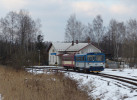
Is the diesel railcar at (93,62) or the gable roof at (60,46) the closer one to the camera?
the diesel railcar at (93,62)

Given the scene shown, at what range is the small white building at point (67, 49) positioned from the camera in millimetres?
51812

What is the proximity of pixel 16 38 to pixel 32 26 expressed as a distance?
5.48 m

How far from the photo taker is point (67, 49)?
5456cm

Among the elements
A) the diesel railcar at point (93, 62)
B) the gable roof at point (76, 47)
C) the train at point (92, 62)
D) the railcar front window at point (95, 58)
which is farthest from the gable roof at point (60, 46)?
the railcar front window at point (95, 58)

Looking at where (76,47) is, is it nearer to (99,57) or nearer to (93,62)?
(99,57)


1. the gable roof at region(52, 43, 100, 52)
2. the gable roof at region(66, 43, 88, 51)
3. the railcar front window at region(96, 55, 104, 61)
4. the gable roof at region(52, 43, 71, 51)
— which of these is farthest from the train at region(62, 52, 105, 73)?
the gable roof at region(52, 43, 71, 51)

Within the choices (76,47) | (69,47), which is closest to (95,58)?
(76,47)

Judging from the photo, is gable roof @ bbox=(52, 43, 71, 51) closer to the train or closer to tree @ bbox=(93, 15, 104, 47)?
tree @ bbox=(93, 15, 104, 47)

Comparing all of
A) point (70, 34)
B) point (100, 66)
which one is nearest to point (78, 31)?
point (70, 34)

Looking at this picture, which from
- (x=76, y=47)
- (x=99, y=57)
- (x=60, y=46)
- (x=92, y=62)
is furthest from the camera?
(x=60, y=46)

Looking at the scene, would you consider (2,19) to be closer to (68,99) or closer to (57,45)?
(57,45)

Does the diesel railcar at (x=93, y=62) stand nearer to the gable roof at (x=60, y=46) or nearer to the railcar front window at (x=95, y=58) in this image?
the railcar front window at (x=95, y=58)

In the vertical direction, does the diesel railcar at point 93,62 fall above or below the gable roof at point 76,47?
below

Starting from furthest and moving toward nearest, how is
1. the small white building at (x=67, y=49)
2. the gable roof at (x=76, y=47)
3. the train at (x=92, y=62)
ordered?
the gable roof at (x=76, y=47), the small white building at (x=67, y=49), the train at (x=92, y=62)
